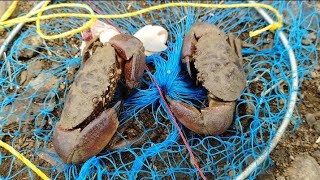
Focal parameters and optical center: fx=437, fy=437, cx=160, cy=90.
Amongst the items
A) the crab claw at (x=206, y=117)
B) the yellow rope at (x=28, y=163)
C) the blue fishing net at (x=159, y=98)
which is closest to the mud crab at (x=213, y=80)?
the crab claw at (x=206, y=117)

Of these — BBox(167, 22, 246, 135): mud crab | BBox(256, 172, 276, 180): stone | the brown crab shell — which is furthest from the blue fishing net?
the brown crab shell

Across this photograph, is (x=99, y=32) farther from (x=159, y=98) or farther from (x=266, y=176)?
(x=266, y=176)

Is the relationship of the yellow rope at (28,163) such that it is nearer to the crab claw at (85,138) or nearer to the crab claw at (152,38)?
the crab claw at (85,138)

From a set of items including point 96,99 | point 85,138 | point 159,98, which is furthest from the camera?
point 159,98

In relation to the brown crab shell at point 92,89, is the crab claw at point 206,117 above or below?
below

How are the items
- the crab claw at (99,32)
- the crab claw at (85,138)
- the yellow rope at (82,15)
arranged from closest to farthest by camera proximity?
the crab claw at (85,138) < the yellow rope at (82,15) < the crab claw at (99,32)

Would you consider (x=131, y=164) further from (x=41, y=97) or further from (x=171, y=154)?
(x=41, y=97)

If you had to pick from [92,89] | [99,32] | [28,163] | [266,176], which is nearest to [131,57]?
[92,89]
